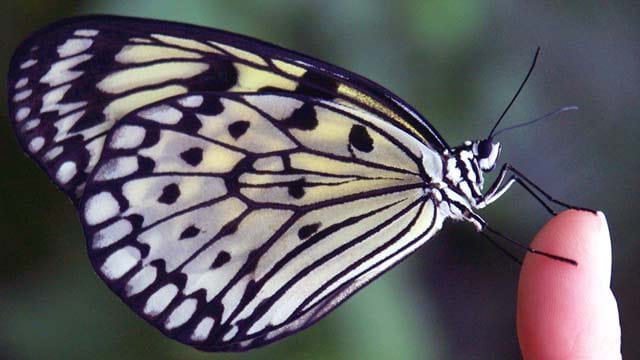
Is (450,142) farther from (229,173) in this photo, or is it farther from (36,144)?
(36,144)

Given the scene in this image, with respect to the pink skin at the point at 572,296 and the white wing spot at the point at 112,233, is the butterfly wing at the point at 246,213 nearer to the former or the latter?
the white wing spot at the point at 112,233

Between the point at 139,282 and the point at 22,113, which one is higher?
the point at 22,113

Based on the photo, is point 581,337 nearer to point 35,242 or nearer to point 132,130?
point 132,130

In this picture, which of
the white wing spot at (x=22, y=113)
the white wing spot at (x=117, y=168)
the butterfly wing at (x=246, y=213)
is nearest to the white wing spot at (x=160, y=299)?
the butterfly wing at (x=246, y=213)

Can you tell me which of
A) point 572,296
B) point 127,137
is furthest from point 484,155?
point 127,137

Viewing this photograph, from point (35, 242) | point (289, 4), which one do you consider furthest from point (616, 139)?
point (35, 242)

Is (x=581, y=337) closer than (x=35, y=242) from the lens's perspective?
Yes

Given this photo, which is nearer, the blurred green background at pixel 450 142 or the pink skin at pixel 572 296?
the pink skin at pixel 572 296
